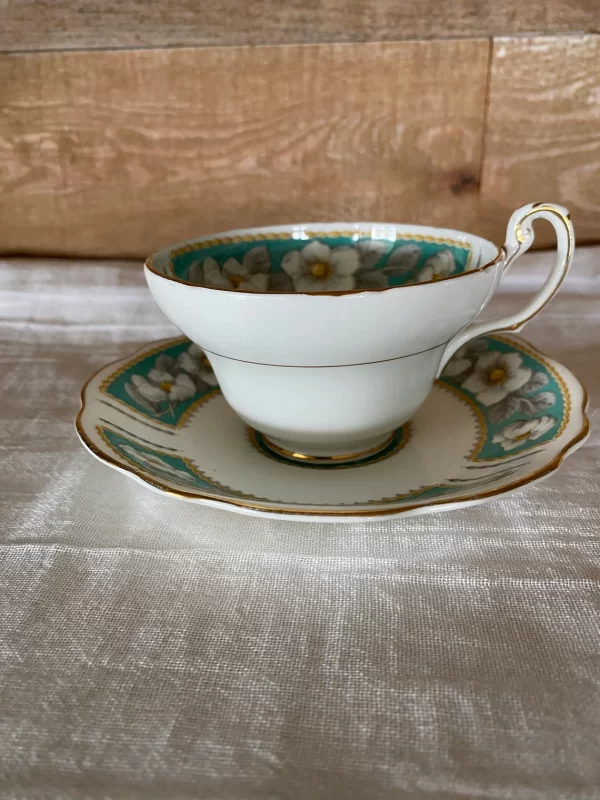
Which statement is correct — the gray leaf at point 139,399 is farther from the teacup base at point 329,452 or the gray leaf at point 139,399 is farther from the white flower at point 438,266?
the white flower at point 438,266

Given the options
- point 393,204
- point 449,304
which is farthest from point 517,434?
point 393,204

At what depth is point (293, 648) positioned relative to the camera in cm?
33

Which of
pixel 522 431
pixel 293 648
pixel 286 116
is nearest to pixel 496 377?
pixel 522 431

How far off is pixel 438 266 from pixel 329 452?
0.20m

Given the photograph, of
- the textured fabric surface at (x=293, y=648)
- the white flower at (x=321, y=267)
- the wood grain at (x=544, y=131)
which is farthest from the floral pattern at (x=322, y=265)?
the wood grain at (x=544, y=131)

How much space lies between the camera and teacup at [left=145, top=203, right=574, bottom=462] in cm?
39

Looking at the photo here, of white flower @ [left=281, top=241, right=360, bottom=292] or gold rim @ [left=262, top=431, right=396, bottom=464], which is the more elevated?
white flower @ [left=281, top=241, right=360, bottom=292]

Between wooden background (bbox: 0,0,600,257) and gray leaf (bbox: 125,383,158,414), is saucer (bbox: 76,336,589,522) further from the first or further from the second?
wooden background (bbox: 0,0,600,257)

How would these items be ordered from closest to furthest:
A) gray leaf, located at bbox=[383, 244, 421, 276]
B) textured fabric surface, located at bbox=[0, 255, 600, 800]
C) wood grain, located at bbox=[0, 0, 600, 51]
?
textured fabric surface, located at bbox=[0, 255, 600, 800] → gray leaf, located at bbox=[383, 244, 421, 276] → wood grain, located at bbox=[0, 0, 600, 51]

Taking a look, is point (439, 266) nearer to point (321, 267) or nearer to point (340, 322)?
point (321, 267)

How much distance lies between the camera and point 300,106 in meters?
0.82

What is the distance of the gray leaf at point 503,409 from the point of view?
1.71ft

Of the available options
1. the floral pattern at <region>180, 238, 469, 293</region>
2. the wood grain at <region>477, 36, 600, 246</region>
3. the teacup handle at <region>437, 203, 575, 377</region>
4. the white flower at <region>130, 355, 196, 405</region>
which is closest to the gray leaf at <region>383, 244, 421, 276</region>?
the floral pattern at <region>180, 238, 469, 293</region>

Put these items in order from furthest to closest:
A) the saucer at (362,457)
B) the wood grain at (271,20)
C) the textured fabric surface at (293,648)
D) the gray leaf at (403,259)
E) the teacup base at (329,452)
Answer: the wood grain at (271,20) < the gray leaf at (403,259) < the teacup base at (329,452) < the saucer at (362,457) < the textured fabric surface at (293,648)
